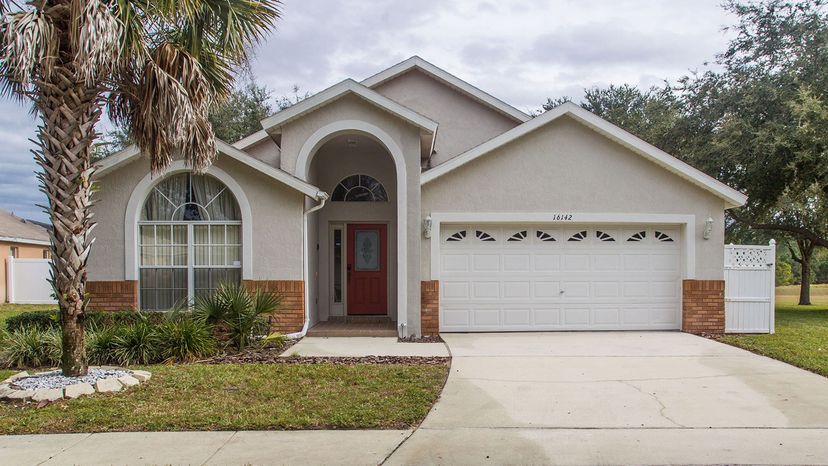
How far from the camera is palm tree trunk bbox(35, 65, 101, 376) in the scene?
7.25 metres

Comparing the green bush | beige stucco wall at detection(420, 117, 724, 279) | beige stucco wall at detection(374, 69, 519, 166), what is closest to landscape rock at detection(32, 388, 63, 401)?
the green bush

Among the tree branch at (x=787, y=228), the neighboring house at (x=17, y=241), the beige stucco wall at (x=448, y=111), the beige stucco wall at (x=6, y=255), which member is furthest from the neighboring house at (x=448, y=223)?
the neighboring house at (x=17, y=241)

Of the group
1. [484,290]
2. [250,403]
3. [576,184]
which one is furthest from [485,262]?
[250,403]

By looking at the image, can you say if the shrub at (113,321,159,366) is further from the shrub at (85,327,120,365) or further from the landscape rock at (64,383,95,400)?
the landscape rock at (64,383,95,400)

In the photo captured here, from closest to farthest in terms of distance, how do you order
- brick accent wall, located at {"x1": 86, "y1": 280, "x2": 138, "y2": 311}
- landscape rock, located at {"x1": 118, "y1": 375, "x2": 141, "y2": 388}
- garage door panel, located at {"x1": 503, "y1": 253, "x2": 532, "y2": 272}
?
landscape rock, located at {"x1": 118, "y1": 375, "x2": 141, "y2": 388}
brick accent wall, located at {"x1": 86, "y1": 280, "x2": 138, "y2": 311}
garage door panel, located at {"x1": 503, "y1": 253, "x2": 532, "y2": 272}

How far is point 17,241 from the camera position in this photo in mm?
23234

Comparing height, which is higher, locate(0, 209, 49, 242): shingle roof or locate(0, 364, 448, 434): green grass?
locate(0, 209, 49, 242): shingle roof

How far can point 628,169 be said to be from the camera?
12.2m

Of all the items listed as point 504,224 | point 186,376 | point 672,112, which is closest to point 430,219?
point 504,224

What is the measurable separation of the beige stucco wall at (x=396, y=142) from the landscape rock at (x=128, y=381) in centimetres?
519

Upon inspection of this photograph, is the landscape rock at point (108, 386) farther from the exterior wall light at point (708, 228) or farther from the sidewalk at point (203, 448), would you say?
the exterior wall light at point (708, 228)

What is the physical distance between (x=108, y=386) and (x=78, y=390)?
325 mm

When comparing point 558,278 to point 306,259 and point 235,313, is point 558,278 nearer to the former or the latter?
point 306,259

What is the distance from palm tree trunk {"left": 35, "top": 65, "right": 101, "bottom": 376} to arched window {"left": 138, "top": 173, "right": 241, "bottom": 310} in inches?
157
